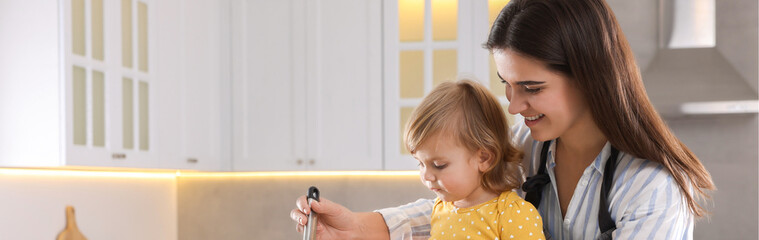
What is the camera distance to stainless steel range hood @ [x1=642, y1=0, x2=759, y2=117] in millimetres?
3072

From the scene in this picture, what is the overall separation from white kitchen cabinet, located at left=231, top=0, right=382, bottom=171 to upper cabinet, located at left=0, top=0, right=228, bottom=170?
7.5 inches

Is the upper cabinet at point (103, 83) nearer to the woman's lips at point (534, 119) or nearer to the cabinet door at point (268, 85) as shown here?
the cabinet door at point (268, 85)

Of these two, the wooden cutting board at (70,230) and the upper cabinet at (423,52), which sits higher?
the upper cabinet at (423,52)

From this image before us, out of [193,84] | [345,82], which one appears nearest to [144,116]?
[193,84]

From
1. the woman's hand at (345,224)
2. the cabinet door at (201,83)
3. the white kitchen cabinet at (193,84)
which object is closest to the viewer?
the woman's hand at (345,224)

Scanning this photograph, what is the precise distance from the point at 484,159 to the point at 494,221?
0.40 feet

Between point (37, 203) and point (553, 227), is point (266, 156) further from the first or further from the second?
point (553, 227)

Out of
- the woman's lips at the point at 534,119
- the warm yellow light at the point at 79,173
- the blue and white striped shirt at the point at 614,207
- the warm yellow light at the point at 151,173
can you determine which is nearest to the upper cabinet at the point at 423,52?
the warm yellow light at the point at 151,173

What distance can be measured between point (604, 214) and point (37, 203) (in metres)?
2.10

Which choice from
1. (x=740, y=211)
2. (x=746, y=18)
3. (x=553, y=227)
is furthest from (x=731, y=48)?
(x=553, y=227)

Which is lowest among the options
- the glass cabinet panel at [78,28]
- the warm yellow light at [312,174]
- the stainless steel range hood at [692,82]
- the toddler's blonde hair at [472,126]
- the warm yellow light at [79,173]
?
the warm yellow light at [312,174]

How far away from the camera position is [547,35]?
1.28 metres

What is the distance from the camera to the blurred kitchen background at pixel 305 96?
9.29 ft

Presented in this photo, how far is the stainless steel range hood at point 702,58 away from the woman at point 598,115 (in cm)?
185
